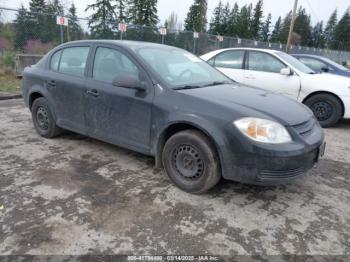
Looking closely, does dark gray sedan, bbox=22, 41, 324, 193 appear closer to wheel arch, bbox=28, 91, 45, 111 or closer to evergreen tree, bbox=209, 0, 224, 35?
wheel arch, bbox=28, 91, 45, 111

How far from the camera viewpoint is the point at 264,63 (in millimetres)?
6781

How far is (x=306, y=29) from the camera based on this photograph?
8206cm

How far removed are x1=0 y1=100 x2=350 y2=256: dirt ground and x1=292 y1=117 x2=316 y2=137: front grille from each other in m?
0.75

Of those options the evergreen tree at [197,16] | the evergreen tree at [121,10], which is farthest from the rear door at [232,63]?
the evergreen tree at [197,16]

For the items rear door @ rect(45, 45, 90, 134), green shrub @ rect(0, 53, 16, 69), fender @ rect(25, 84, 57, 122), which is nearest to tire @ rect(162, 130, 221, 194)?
rear door @ rect(45, 45, 90, 134)

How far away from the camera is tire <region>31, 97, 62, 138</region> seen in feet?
15.4

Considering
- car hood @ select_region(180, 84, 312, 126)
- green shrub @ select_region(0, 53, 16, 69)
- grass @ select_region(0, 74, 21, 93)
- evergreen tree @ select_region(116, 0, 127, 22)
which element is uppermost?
evergreen tree @ select_region(116, 0, 127, 22)

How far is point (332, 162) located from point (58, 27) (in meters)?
10.7

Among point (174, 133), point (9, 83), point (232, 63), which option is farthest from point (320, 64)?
point (9, 83)

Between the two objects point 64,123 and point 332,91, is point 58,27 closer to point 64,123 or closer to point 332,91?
point 64,123

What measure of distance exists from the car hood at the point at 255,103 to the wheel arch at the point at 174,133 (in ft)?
1.05

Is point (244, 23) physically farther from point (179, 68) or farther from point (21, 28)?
point (179, 68)

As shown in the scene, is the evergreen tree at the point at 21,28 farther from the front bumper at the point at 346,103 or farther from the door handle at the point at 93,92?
the front bumper at the point at 346,103

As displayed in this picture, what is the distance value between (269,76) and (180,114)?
164 inches
